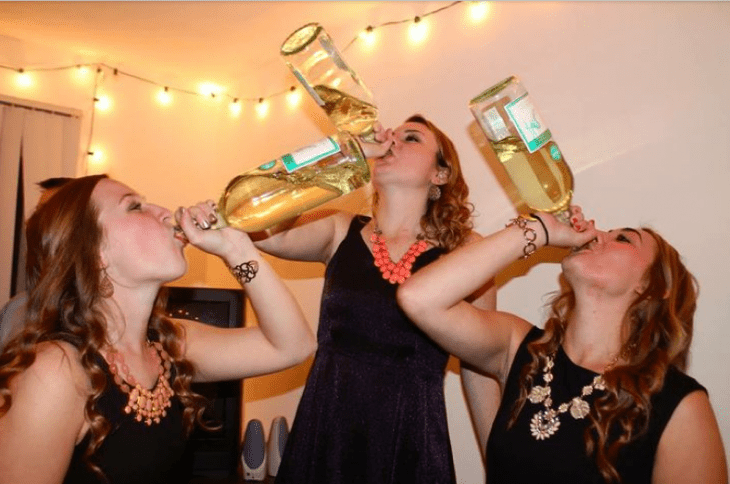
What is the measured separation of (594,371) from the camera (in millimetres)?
1634

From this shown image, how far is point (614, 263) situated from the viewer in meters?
1.67

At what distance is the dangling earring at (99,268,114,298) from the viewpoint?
4.80 feet

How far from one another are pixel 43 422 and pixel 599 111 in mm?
1808

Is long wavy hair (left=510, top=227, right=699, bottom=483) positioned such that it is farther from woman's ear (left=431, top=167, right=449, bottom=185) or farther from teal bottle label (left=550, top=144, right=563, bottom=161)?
woman's ear (left=431, top=167, right=449, bottom=185)

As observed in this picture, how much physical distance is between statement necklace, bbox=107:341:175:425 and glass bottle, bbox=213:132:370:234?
372mm

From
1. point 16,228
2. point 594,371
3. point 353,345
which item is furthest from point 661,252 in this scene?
point 16,228

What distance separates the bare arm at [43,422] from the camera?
118 cm

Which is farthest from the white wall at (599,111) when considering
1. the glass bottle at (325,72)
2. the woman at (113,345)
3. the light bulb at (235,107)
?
the woman at (113,345)

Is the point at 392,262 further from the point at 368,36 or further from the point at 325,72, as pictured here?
the point at 368,36

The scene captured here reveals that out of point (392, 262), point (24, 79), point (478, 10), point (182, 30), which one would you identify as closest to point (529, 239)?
point (392, 262)

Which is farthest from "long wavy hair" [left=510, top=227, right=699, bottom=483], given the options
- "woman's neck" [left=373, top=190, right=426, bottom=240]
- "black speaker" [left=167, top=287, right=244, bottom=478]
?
"black speaker" [left=167, top=287, right=244, bottom=478]

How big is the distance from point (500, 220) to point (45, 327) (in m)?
1.60

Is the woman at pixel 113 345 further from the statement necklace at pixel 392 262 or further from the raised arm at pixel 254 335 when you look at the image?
the statement necklace at pixel 392 262

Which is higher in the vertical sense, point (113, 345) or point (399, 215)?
point (399, 215)
